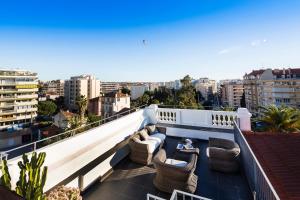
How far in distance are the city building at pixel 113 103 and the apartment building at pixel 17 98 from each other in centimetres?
Result: 2362

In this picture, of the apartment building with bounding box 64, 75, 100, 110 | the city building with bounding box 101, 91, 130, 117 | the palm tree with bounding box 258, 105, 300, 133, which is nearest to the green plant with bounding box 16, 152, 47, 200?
the palm tree with bounding box 258, 105, 300, 133

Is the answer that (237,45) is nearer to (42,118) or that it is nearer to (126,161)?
(126,161)

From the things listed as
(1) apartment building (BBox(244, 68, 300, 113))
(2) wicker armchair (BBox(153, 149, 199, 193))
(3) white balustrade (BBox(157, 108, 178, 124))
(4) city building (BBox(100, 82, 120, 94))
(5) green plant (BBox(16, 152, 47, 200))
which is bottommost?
(2) wicker armchair (BBox(153, 149, 199, 193))

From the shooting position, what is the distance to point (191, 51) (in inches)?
821

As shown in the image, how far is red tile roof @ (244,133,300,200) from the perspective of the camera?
2619 mm

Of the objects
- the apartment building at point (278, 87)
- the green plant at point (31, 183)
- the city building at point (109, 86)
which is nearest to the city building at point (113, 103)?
the apartment building at point (278, 87)

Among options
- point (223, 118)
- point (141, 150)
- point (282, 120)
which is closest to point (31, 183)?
point (141, 150)

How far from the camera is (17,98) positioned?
51.9m

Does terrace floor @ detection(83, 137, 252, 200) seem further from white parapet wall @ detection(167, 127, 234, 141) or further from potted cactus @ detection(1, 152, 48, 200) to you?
white parapet wall @ detection(167, 127, 234, 141)

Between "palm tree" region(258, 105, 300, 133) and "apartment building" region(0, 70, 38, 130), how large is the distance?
60.5m

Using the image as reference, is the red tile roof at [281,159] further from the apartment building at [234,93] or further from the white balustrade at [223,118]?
the apartment building at [234,93]

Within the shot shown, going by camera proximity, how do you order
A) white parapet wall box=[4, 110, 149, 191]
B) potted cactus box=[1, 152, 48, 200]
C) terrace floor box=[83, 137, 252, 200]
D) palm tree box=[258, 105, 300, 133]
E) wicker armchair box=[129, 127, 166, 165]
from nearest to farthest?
potted cactus box=[1, 152, 48, 200] → white parapet wall box=[4, 110, 149, 191] → terrace floor box=[83, 137, 252, 200] → wicker armchair box=[129, 127, 166, 165] → palm tree box=[258, 105, 300, 133]

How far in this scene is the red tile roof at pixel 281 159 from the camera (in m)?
2.62

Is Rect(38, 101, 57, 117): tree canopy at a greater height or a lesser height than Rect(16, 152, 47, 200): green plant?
lesser
